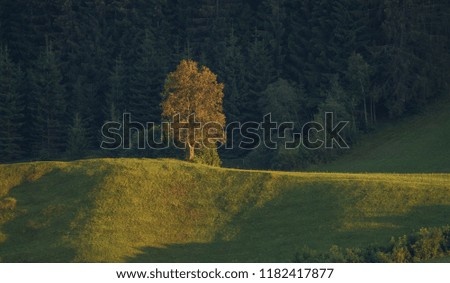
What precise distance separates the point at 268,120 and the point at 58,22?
145 feet

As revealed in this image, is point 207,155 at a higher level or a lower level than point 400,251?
higher

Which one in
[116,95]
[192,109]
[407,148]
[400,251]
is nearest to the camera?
[400,251]

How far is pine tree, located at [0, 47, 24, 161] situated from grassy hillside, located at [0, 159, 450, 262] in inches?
2437

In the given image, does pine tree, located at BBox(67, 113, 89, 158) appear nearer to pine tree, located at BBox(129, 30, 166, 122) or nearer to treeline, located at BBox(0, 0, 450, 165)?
treeline, located at BBox(0, 0, 450, 165)

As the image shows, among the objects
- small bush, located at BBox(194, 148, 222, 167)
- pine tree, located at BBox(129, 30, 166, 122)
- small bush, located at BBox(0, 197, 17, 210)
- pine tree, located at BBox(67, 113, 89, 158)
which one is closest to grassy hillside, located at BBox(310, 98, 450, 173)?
small bush, located at BBox(194, 148, 222, 167)

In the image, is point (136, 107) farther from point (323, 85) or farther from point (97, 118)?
point (323, 85)

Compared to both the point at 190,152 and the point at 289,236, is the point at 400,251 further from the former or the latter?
the point at 190,152

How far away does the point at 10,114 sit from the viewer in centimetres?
14450

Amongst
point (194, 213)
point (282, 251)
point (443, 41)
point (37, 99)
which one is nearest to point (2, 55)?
point (37, 99)

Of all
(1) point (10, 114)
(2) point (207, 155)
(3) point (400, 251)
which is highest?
(1) point (10, 114)

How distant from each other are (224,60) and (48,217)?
252 ft

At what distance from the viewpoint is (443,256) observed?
67312 mm

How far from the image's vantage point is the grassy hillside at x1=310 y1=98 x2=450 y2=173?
114 m

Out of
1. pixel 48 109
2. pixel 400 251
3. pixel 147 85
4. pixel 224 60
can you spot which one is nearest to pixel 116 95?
pixel 147 85
